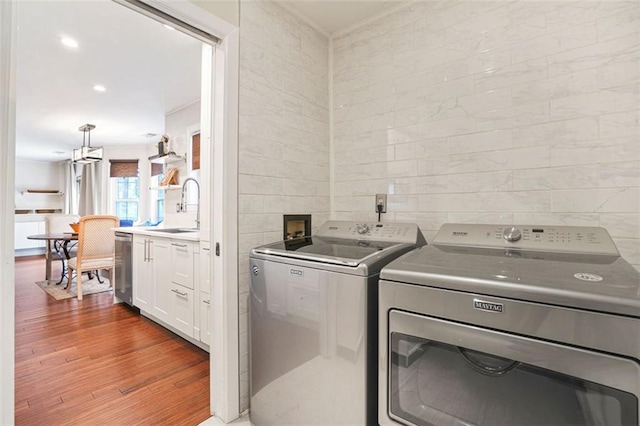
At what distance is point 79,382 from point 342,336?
75.4 inches

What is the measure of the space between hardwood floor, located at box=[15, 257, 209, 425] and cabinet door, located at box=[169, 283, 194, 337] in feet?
0.53

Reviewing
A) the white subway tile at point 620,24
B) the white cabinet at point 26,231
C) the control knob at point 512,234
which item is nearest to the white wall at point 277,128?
the control knob at point 512,234

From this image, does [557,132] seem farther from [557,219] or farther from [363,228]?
[363,228]

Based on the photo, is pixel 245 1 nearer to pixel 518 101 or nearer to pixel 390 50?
pixel 390 50

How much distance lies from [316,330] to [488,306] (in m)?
0.68

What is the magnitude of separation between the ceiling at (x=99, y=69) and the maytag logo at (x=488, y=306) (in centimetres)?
269

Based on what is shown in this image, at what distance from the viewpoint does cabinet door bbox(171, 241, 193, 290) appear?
7.76 ft

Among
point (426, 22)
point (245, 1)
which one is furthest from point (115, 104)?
point (426, 22)

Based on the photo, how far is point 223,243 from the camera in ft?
5.20

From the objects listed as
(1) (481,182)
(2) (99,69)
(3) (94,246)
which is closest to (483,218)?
(1) (481,182)

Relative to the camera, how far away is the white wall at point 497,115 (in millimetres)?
1342

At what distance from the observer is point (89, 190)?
24.7ft

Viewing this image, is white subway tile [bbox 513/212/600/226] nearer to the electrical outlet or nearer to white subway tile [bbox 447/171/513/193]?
white subway tile [bbox 447/171/513/193]

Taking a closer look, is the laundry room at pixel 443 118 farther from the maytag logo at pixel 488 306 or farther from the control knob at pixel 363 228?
the maytag logo at pixel 488 306
